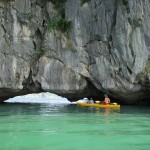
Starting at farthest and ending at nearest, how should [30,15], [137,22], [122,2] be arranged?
1. [30,15]
2. [122,2]
3. [137,22]

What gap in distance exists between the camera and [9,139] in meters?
10.4

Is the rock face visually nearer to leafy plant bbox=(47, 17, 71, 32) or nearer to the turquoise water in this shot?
leafy plant bbox=(47, 17, 71, 32)

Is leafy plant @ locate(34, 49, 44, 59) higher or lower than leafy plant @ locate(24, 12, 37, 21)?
lower

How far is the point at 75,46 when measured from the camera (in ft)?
75.4

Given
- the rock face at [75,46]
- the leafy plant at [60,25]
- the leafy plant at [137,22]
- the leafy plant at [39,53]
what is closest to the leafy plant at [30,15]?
the rock face at [75,46]

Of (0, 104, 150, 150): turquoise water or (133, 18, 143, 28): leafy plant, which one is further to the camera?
(133, 18, 143, 28): leafy plant

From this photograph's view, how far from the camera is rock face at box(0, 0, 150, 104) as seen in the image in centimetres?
2130

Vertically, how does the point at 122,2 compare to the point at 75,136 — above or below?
above

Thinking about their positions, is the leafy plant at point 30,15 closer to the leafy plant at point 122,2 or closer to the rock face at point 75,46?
the rock face at point 75,46

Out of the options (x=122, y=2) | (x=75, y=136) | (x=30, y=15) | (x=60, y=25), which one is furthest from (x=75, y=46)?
(x=75, y=136)

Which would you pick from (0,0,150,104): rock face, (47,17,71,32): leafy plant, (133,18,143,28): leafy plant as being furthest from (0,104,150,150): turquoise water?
(47,17,71,32): leafy plant

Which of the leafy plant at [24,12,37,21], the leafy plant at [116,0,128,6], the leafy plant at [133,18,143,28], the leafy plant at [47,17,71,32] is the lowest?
the leafy plant at [133,18,143,28]

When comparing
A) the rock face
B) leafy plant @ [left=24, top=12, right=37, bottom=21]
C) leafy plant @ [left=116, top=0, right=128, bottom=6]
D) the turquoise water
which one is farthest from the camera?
leafy plant @ [left=24, top=12, right=37, bottom=21]

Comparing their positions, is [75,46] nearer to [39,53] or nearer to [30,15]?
[39,53]
